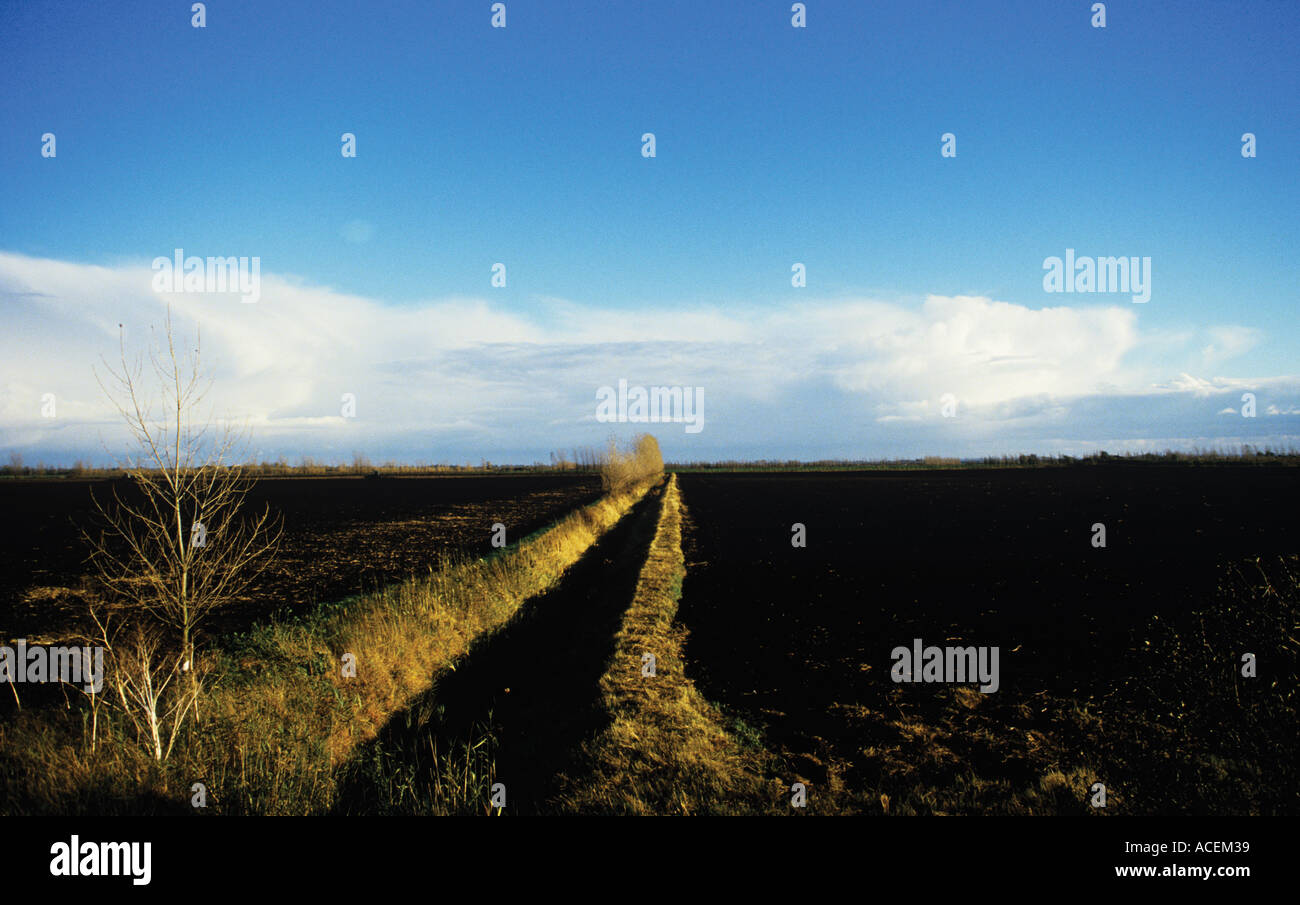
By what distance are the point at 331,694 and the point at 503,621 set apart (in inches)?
217

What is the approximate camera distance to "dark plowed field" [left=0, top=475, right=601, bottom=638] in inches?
524

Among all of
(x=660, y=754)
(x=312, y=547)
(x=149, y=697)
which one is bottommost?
(x=660, y=754)

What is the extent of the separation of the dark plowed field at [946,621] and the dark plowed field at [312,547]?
8.33 metres

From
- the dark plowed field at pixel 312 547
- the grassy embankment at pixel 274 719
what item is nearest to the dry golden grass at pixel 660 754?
the grassy embankment at pixel 274 719

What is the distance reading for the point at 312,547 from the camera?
21.3 m

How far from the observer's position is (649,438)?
74938 mm

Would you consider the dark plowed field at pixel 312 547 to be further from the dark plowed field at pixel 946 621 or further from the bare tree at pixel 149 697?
the dark plowed field at pixel 946 621

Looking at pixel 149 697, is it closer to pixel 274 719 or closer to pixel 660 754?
pixel 274 719

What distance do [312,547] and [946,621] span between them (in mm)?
19745

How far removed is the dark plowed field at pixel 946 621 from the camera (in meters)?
7.02

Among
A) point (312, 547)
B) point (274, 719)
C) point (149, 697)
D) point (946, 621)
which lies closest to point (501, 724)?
point (274, 719)
